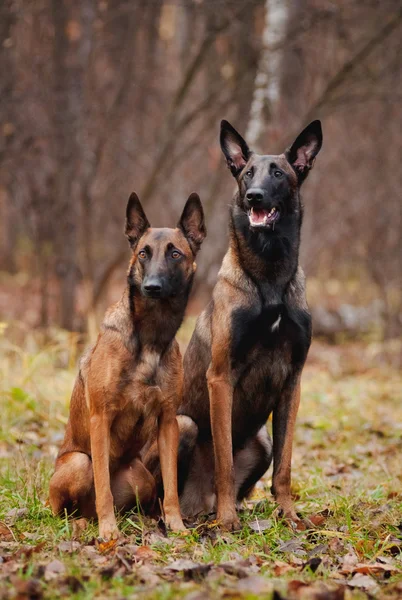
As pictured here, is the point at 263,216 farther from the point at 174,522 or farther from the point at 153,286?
the point at 174,522

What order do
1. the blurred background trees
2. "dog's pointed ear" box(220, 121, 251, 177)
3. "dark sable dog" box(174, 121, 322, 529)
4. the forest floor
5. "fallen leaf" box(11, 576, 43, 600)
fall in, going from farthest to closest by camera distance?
the blurred background trees, "dog's pointed ear" box(220, 121, 251, 177), "dark sable dog" box(174, 121, 322, 529), the forest floor, "fallen leaf" box(11, 576, 43, 600)

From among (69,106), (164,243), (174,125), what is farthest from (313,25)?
(164,243)

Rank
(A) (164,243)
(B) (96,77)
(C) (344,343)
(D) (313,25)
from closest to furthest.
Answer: (A) (164,243)
(D) (313,25)
(B) (96,77)
(C) (344,343)

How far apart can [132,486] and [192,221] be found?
1740mm

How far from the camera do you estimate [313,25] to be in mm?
9266

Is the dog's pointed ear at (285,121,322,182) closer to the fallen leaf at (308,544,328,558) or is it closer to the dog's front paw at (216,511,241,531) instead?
the dog's front paw at (216,511,241,531)

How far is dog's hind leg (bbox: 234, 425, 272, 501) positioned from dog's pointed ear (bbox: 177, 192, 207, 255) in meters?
1.42

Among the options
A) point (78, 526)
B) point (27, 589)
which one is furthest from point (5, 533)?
point (27, 589)

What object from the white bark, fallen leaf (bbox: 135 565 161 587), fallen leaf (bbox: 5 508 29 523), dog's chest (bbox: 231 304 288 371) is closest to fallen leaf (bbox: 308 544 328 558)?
fallen leaf (bbox: 135 565 161 587)

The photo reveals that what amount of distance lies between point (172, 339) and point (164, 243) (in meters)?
0.61

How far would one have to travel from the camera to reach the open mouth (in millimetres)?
4734

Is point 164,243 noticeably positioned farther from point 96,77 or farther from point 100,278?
point 96,77

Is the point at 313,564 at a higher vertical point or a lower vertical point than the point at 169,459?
lower

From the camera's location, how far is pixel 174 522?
4559 millimetres
